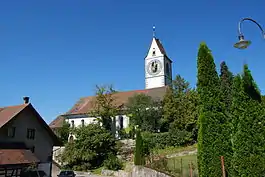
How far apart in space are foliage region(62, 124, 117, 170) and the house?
5.50 m

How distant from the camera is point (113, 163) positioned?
32.9 metres

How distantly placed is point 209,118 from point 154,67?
5593cm

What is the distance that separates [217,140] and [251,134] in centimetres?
220

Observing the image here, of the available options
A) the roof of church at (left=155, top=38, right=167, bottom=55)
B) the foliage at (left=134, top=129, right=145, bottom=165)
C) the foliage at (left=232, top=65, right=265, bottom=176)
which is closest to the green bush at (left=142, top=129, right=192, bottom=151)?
the foliage at (left=134, top=129, right=145, bottom=165)

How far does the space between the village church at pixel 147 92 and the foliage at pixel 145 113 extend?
4153mm

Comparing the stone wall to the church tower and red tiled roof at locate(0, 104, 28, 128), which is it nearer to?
red tiled roof at locate(0, 104, 28, 128)

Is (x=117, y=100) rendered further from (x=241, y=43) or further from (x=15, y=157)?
(x=241, y=43)

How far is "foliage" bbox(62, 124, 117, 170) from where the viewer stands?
1383 inches

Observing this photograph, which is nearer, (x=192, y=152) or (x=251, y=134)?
(x=251, y=134)

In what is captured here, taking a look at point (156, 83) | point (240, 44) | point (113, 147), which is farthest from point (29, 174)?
point (156, 83)

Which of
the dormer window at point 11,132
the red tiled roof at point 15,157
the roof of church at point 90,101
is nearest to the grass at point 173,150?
the red tiled roof at point 15,157

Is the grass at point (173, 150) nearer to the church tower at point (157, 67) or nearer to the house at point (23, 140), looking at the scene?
the house at point (23, 140)

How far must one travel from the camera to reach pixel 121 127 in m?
49.7

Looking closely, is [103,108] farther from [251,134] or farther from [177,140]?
[251,134]
